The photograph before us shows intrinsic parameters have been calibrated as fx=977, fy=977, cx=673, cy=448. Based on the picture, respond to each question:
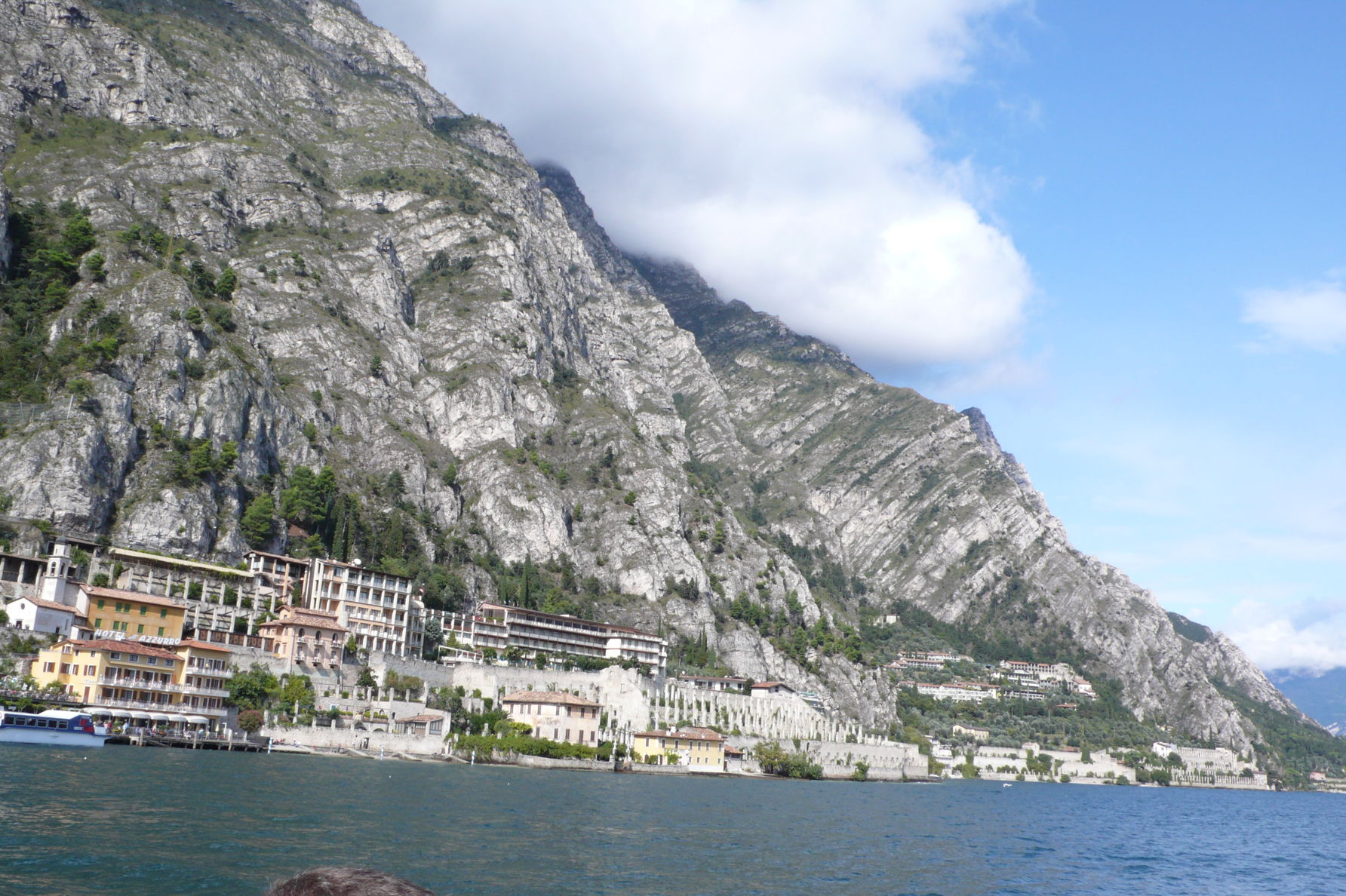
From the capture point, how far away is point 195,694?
8331 centimetres

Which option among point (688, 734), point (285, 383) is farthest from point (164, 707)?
point (285, 383)

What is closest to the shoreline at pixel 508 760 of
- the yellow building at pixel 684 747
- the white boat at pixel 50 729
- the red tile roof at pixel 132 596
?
the yellow building at pixel 684 747

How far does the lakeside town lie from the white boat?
15.5ft

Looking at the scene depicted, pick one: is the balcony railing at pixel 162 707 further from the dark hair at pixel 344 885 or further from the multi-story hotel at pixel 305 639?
the dark hair at pixel 344 885

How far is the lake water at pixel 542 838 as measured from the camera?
106ft

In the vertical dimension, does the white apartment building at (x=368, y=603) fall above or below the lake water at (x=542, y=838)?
above

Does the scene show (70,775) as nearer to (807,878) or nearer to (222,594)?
(807,878)

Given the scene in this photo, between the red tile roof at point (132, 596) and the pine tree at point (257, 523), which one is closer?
the red tile roof at point (132, 596)

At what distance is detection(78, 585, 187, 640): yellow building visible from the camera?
85875 millimetres

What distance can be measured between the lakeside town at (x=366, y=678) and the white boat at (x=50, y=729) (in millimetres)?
4718

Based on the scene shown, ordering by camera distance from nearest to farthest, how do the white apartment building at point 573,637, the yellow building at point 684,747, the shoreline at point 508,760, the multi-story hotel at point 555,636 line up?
the shoreline at point 508,760 → the yellow building at point 684,747 → the multi-story hotel at point 555,636 → the white apartment building at point 573,637

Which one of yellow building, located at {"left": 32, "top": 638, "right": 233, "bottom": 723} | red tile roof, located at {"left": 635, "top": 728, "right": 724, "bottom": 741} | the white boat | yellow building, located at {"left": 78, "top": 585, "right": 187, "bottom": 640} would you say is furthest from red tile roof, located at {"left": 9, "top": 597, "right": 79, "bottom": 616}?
red tile roof, located at {"left": 635, "top": 728, "right": 724, "bottom": 741}

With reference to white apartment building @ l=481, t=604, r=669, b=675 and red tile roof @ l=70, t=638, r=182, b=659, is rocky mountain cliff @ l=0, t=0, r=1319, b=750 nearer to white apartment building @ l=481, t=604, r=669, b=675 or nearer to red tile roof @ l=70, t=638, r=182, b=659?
white apartment building @ l=481, t=604, r=669, b=675

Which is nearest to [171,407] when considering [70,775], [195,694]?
[195,694]
